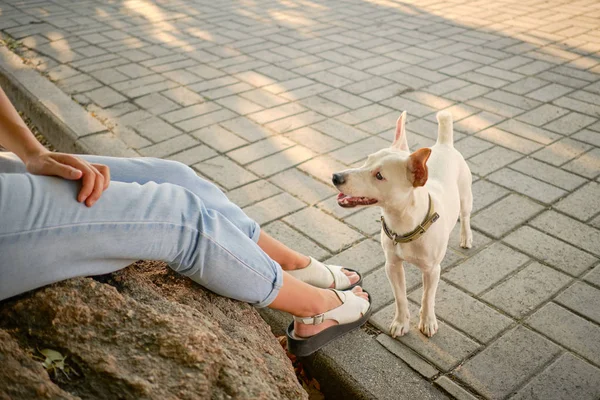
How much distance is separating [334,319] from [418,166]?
30.1 inches

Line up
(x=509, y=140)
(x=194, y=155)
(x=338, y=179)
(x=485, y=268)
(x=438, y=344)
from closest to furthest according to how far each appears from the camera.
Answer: (x=338, y=179) → (x=438, y=344) → (x=485, y=268) → (x=194, y=155) → (x=509, y=140)

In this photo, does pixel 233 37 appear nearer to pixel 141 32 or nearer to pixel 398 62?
pixel 141 32

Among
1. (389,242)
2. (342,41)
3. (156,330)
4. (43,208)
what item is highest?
(43,208)

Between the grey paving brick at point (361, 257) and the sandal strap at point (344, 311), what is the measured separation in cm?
47

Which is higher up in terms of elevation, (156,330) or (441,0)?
(156,330)

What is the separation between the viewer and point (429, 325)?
2625 millimetres

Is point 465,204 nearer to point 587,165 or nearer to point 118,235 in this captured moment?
point 587,165

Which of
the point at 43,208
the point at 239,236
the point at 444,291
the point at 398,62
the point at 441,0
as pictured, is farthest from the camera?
the point at 441,0

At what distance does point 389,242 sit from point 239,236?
84 centimetres

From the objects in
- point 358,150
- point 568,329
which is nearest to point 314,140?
point 358,150

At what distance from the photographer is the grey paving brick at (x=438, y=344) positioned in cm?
251

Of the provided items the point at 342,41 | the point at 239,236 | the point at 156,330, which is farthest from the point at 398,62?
the point at 156,330

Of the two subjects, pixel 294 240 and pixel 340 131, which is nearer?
pixel 294 240

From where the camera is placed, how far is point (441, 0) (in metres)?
8.38
